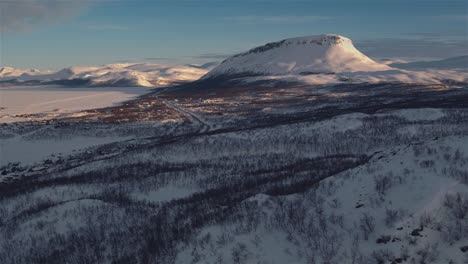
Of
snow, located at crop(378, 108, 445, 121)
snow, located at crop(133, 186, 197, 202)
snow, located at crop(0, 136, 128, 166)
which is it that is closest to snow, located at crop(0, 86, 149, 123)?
snow, located at crop(0, 136, 128, 166)

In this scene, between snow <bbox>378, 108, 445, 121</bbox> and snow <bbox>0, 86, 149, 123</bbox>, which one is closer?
snow <bbox>378, 108, 445, 121</bbox>

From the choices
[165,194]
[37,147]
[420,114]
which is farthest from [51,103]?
[165,194]

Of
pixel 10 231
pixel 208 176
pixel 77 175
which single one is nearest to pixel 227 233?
pixel 10 231

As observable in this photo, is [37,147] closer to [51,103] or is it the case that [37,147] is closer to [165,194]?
[165,194]

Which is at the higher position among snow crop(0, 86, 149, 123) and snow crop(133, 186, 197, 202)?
snow crop(0, 86, 149, 123)

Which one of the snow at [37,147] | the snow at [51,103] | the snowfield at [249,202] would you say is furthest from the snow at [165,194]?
the snow at [51,103]

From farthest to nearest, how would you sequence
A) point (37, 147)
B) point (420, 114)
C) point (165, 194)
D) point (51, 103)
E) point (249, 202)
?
point (51, 103), point (420, 114), point (37, 147), point (165, 194), point (249, 202)

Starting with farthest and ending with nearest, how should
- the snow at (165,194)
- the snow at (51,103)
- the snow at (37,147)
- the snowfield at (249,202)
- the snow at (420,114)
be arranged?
1. the snow at (51,103)
2. the snow at (420,114)
3. the snow at (37,147)
4. the snow at (165,194)
5. the snowfield at (249,202)

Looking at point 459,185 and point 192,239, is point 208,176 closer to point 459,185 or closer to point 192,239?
point 192,239

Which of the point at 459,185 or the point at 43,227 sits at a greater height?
the point at 459,185

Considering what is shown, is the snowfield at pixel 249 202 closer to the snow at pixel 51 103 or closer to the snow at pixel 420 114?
the snow at pixel 420 114

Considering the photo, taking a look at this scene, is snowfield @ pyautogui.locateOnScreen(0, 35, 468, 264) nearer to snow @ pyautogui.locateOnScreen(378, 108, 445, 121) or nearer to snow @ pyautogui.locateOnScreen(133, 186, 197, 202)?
snow @ pyautogui.locateOnScreen(133, 186, 197, 202)
